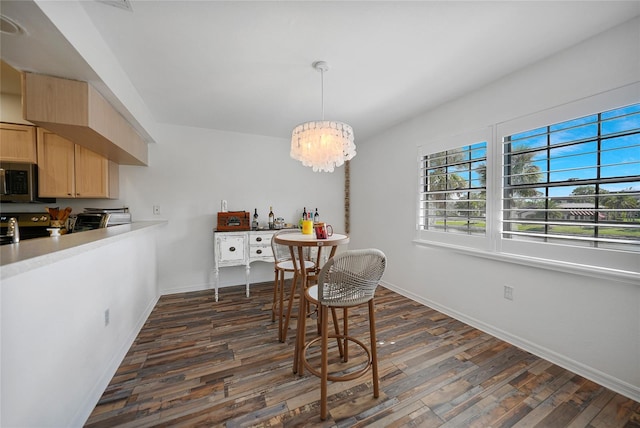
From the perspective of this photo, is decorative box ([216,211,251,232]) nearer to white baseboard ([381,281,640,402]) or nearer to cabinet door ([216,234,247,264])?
cabinet door ([216,234,247,264])

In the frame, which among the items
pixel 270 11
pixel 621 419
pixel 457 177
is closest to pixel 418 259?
pixel 457 177

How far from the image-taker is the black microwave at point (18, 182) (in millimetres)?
2410

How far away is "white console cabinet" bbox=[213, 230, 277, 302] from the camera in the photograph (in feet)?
10.9

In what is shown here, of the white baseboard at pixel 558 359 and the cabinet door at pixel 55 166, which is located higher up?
the cabinet door at pixel 55 166

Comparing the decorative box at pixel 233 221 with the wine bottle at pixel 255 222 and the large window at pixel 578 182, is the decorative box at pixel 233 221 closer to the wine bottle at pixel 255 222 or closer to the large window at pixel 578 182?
the wine bottle at pixel 255 222

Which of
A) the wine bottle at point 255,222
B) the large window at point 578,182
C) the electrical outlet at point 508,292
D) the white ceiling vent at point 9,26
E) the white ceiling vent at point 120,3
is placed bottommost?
the electrical outlet at point 508,292

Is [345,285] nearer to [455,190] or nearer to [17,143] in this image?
[455,190]

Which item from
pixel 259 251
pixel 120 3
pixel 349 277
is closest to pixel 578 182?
pixel 349 277

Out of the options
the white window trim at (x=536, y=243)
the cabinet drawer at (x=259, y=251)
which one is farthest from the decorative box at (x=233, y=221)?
the white window trim at (x=536, y=243)

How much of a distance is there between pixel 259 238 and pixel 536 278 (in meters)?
3.08

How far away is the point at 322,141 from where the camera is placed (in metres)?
2.10

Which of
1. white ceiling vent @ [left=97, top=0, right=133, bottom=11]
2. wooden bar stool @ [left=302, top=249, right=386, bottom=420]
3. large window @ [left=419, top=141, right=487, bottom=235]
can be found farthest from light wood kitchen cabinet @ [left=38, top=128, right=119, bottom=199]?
large window @ [left=419, top=141, right=487, bottom=235]

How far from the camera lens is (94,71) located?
1616 mm

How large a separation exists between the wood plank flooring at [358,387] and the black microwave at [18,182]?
1.90 m
